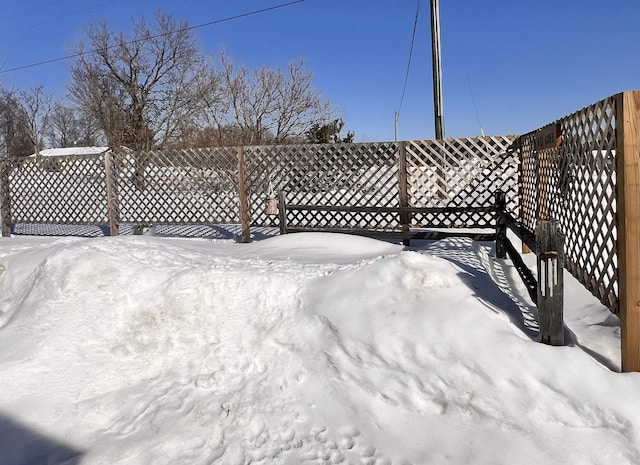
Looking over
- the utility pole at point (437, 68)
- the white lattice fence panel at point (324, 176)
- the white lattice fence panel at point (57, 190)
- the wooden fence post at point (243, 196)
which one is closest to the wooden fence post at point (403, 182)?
the white lattice fence panel at point (324, 176)

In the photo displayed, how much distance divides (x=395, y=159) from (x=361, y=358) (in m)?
4.89

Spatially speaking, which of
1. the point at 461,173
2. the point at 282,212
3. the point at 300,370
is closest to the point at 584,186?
the point at 300,370

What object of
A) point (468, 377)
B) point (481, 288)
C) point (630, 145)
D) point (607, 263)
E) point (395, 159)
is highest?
point (395, 159)

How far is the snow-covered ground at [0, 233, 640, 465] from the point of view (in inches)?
91.4

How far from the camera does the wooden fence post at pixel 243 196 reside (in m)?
7.74

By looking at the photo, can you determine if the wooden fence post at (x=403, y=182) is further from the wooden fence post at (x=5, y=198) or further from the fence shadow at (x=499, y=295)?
the wooden fence post at (x=5, y=198)

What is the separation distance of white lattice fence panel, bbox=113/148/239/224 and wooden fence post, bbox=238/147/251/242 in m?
0.34

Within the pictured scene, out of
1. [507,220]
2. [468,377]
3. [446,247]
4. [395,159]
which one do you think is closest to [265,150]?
[395,159]

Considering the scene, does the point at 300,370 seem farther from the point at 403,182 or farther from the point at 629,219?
the point at 403,182

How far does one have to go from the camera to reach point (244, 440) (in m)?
2.46

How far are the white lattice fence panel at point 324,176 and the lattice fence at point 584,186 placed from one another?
268 centimetres

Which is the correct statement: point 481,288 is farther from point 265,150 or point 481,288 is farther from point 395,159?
point 265,150

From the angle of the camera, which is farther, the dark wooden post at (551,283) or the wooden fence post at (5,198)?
the wooden fence post at (5,198)

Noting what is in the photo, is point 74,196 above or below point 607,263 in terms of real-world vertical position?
above
